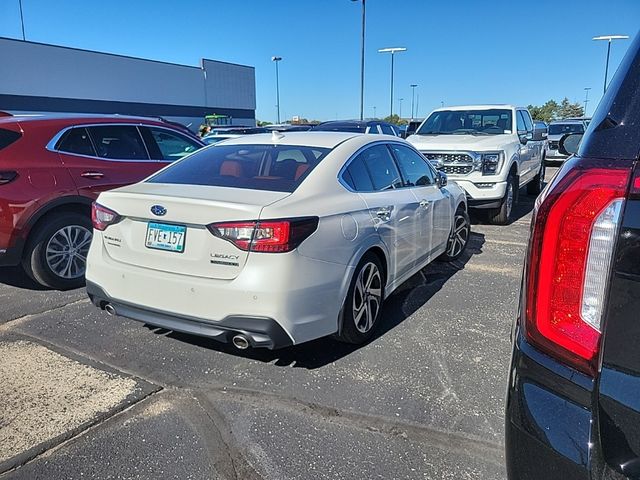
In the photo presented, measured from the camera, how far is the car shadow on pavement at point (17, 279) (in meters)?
5.17

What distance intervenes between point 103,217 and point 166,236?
2.09ft

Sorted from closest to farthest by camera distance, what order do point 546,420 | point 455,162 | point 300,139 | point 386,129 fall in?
point 546,420, point 300,139, point 455,162, point 386,129

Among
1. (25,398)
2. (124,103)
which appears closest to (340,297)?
(25,398)

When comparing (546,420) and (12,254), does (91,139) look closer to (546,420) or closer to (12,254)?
(12,254)

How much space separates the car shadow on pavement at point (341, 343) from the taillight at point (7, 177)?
199 centimetres

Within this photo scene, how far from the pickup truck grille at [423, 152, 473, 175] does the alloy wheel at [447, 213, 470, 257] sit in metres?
2.05

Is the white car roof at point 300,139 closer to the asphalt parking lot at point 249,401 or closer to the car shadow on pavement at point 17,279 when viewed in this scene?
the asphalt parking lot at point 249,401

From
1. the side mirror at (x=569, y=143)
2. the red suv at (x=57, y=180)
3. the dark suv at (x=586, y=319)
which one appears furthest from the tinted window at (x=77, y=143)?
the dark suv at (x=586, y=319)

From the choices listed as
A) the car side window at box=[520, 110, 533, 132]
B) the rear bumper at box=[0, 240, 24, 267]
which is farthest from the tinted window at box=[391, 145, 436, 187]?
the car side window at box=[520, 110, 533, 132]

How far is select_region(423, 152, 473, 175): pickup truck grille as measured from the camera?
7.93 metres

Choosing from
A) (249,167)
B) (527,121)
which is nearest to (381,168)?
(249,167)

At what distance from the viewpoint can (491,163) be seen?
7836mm

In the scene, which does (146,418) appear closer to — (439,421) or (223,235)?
(223,235)

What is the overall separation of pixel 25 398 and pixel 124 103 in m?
40.7
